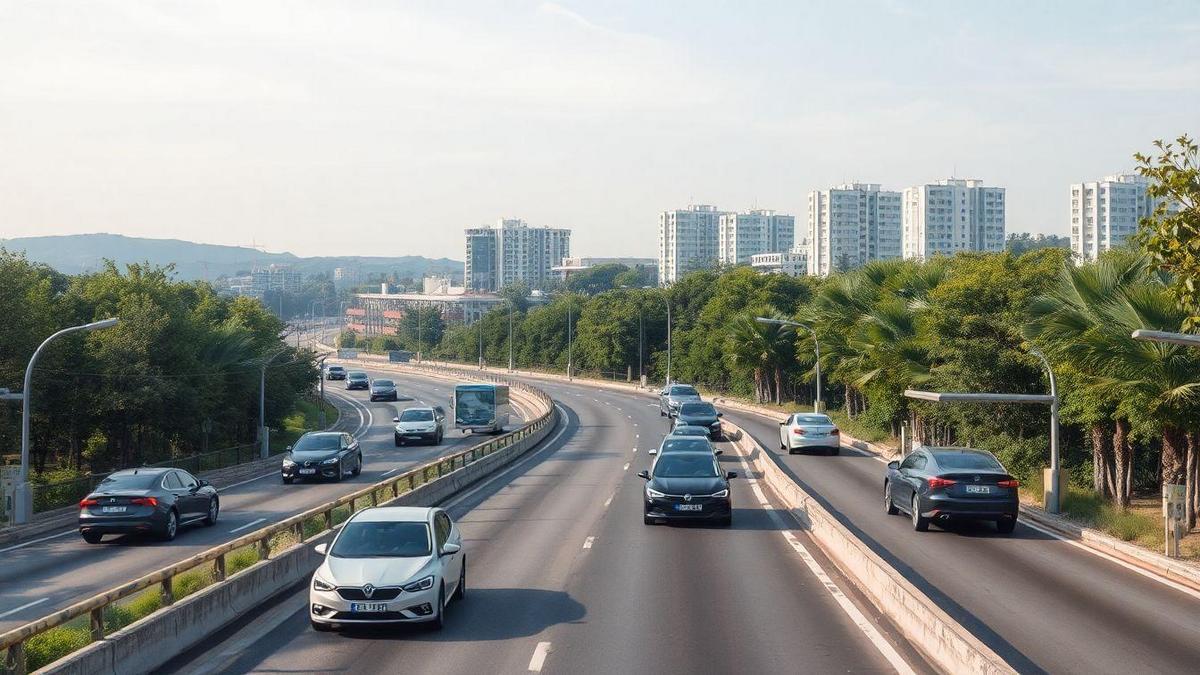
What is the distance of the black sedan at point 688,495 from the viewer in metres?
24.3

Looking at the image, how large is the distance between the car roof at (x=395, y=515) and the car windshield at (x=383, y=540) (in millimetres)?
71

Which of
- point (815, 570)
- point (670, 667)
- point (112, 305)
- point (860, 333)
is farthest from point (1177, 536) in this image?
point (112, 305)

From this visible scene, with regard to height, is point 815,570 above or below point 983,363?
below

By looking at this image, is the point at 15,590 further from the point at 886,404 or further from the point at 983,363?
the point at 886,404

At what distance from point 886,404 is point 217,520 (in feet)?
95.4

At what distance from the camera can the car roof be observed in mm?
15694

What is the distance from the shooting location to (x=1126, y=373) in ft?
77.6

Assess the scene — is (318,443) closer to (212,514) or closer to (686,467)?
(212,514)

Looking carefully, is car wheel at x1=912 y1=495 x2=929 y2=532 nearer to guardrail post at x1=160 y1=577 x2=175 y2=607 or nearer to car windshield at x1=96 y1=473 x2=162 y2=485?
guardrail post at x1=160 y1=577 x2=175 y2=607

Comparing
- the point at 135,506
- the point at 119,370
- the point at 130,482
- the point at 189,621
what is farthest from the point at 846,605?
the point at 119,370

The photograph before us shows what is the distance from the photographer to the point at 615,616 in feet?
49.7

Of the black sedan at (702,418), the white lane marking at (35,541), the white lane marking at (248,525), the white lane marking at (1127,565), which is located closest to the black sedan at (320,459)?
the white lane marking at (248,525)

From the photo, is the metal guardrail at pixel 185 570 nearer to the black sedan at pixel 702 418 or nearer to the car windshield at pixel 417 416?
the black sedan at pixel 702 418

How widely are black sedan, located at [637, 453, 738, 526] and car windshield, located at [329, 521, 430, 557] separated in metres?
9.57
